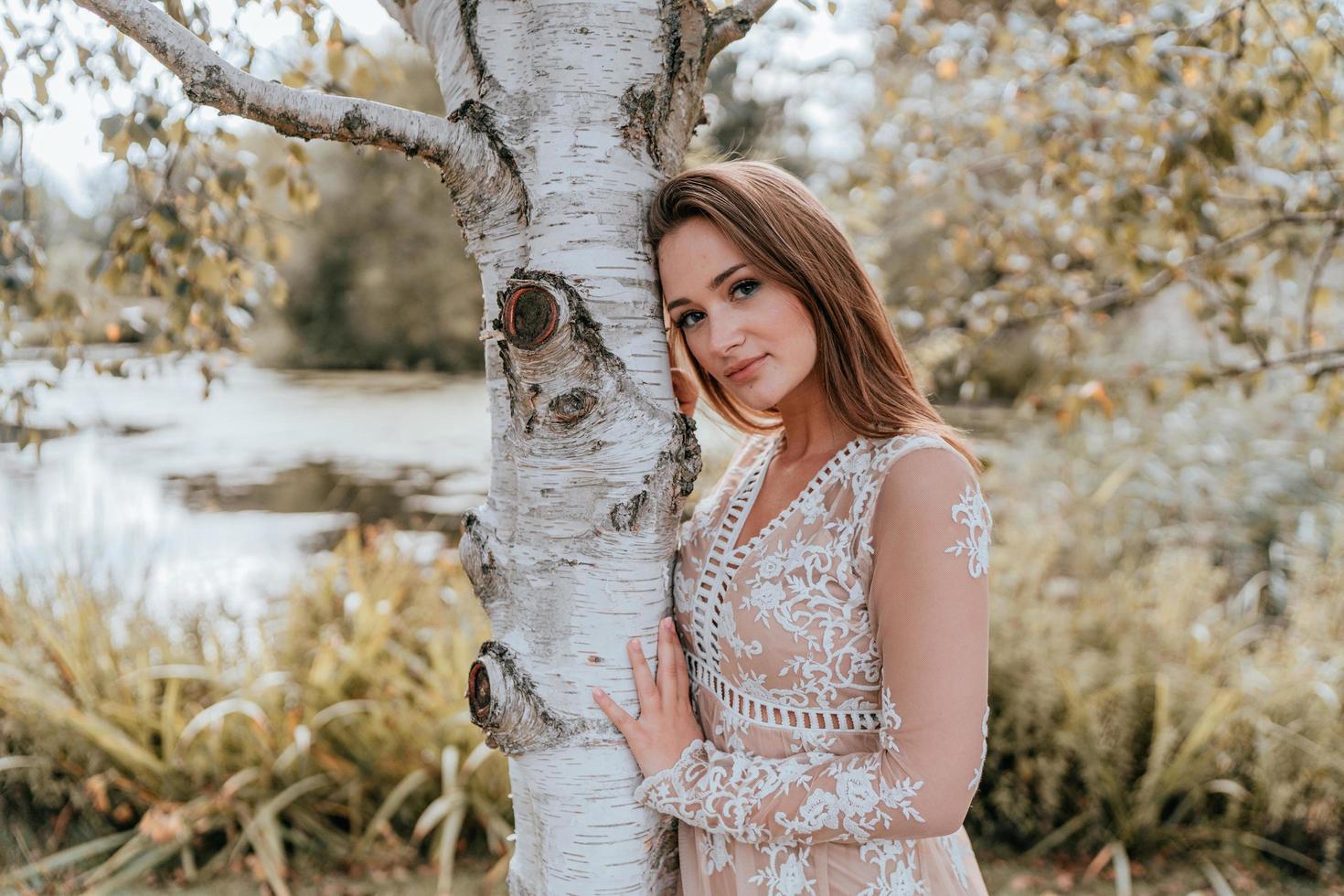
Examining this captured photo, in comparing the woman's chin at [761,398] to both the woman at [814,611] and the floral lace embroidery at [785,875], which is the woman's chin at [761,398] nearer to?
the woman at [814,611]

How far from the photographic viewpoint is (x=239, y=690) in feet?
10.7

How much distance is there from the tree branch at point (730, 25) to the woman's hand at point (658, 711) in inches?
32.8

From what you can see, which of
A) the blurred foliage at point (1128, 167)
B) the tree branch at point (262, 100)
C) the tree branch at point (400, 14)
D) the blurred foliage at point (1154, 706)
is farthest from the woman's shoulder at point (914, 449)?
the blurred foliage at point (1154, 706)

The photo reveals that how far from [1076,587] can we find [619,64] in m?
3.40

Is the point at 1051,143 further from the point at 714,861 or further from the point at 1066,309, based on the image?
the point at 714,861

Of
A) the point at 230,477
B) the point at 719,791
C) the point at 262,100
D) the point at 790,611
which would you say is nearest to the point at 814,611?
the point at 790,611

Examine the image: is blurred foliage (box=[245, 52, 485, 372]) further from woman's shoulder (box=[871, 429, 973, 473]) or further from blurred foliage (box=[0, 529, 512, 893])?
woman's shoulder (box=[871, 429, 973, 473])

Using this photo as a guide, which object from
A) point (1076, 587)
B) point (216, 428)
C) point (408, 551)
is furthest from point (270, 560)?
point (1076, 587)

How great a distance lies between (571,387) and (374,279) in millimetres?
9908

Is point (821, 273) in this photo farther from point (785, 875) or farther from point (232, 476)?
A: point (232, 476)

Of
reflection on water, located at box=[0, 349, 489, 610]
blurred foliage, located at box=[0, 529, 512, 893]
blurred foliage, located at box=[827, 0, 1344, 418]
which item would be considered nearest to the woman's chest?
blurred foliage, located at box=[827, 0, 1344, 418]

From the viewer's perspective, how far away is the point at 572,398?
3.67 ft

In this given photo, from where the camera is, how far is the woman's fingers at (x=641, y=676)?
1244 millimetres

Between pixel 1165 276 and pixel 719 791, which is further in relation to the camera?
pixel 1165 276
